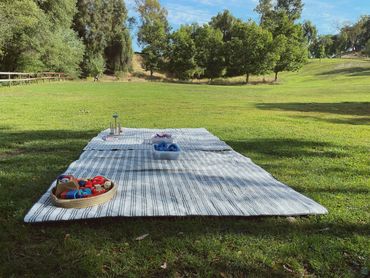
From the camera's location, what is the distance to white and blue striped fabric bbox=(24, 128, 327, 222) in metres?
3.77

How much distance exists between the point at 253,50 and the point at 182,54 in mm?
10496

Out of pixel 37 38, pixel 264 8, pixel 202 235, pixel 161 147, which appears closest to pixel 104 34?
pixel 37 38

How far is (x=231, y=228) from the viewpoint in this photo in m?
3.52

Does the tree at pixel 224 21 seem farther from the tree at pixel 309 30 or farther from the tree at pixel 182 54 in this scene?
the tree at pixel 309 30

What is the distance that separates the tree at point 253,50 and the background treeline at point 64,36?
1491 centimetres

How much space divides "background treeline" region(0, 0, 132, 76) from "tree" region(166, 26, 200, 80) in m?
6.46

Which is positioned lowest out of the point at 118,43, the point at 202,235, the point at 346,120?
the point at 346,120

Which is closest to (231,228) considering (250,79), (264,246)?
(264,246)

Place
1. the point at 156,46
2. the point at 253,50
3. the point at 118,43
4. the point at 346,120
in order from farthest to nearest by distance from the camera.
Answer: the point at 156,46 < the point at 118,43 < the point at 253,50 < the point at 346,120

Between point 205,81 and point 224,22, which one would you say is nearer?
point 205,81

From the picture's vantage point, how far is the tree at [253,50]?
4759cm

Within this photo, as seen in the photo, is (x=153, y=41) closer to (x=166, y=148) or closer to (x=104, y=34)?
(x=104, y=34)

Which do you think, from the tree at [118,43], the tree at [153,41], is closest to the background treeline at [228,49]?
the tree at [153,41]

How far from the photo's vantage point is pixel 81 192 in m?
3.90
